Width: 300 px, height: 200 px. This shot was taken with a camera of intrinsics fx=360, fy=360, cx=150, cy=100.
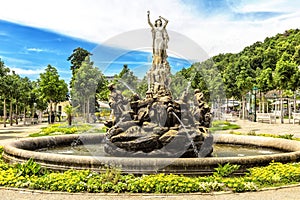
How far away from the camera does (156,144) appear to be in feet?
42.1

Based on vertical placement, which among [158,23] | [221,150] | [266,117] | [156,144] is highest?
[158,23]

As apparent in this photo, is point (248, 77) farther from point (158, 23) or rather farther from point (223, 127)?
point (158, 23)

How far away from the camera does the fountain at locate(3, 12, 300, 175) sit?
1039cm

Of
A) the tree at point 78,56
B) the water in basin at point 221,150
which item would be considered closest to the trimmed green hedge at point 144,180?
the water in basin at point 221,150

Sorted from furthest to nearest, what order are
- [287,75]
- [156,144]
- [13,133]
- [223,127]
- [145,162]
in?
[287,75] → [223,127] → [13,133] → [156,144] → [145,162]

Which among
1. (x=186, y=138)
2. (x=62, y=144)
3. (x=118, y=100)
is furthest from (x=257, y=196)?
(x=62, y=144)

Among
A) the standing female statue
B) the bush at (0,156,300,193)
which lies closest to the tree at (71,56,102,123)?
the standing female statue

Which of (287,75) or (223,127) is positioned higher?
(287,75)

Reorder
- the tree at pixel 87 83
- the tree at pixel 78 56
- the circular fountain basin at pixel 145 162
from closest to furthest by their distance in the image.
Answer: the circular fountain basin at pixel 145 162 < the tree at pixel 87 83 < the tree at pixel 78 56

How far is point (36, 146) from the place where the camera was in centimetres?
1650

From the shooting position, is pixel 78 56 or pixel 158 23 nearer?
pixel 158 23

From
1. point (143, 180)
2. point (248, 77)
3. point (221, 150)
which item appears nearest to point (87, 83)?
point (248, 77)

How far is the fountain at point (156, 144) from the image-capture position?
1039 centimetres

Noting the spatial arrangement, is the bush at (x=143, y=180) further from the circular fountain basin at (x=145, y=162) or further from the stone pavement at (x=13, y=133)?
the stone pavement at (x=13, y=133)
